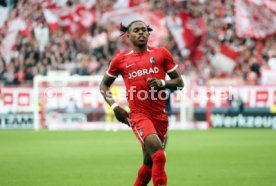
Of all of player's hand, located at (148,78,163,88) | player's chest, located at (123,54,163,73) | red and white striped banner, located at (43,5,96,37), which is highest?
red and white striped banner, located at (43,5,96,37)

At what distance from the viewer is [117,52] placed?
108 ft

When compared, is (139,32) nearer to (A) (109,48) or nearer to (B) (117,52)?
(B) (117,52)

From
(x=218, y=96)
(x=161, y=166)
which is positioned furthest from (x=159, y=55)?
(x=218, y=96)

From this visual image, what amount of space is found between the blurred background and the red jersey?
830 inches

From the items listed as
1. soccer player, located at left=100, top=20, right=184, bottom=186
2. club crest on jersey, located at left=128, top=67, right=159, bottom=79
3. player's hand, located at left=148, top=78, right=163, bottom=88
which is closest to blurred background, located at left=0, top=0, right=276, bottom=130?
soccer player, located at left=100, top=20, right=184, bottom=186

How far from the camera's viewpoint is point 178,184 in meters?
11.5

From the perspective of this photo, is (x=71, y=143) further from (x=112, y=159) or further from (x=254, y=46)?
(x=254, y=46)

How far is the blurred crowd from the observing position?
1235 inches

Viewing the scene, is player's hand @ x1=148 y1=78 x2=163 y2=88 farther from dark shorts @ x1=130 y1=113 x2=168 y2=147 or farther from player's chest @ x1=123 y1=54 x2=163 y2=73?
dark shorts @ x1=130 y1=113 x2=168 y2=147

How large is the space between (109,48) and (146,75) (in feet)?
78.5

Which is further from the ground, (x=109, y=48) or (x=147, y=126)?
(x=109, y=48)

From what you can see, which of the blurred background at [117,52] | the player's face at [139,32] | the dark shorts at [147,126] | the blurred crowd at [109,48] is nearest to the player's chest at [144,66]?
the player's face at [139,32]

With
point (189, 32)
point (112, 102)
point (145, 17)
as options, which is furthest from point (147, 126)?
point (145, 17)

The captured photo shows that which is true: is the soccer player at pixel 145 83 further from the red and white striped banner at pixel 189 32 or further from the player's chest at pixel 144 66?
the red and white striped banner at pixel 189 32
